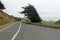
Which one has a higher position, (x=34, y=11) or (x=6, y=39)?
(x=34, y=11)

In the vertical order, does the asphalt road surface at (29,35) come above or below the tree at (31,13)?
below

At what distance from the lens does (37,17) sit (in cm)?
9281

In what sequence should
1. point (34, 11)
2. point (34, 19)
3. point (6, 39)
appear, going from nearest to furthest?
1. point (6, 39)
2. point (34, 19)
3. point (34, 11)

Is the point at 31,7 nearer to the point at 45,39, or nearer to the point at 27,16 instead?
the point at 27,16

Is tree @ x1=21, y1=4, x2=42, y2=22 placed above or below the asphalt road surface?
above

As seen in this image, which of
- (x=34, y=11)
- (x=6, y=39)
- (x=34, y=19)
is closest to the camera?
(x=6, y=39)

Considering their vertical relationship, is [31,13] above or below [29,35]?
above

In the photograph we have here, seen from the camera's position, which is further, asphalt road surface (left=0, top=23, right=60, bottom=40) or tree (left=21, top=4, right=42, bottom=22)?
tree (left=21, top=4, right=42, bottom=22)

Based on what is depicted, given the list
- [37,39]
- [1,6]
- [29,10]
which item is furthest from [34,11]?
[37,39]

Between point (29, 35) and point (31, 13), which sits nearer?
point (29, 35)

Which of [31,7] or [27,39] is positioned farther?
[31,7]

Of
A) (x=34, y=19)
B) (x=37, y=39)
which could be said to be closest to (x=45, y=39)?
(x=37, y=39)

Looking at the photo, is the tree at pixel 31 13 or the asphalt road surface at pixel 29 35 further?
the tree at pixel 31 13

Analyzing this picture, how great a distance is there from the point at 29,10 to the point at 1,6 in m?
12.2
